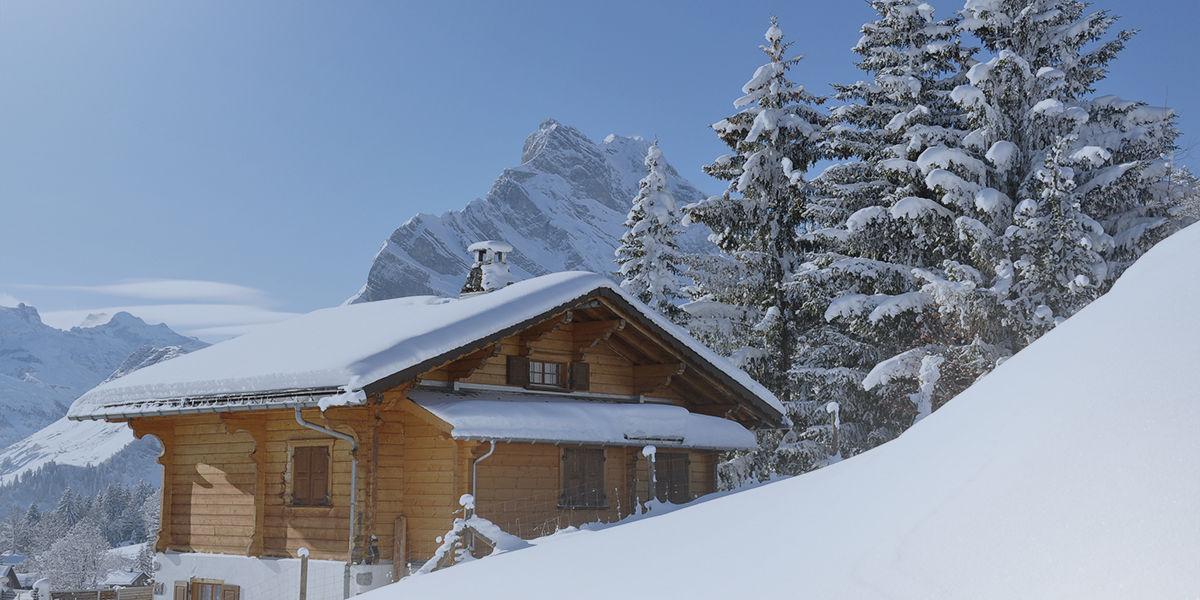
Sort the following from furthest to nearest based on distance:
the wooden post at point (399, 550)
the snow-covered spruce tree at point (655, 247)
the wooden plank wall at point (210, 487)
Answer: the snow-covered spruce tree at point (655, 247) < the wooden plank wall at point (210, 487) < the wooden post at point (399, 550)

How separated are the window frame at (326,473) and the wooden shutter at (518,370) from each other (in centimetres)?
332

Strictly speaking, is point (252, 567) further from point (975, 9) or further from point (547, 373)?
point (975, 9)

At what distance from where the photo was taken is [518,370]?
55.0 feet

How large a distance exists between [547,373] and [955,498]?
1321 centimetres

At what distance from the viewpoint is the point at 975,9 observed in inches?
950

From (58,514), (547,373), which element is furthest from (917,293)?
(58,514)

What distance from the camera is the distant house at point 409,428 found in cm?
1427

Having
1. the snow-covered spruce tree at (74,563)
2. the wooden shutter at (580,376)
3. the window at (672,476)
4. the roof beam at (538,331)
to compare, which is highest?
the roof beam at (538,331)

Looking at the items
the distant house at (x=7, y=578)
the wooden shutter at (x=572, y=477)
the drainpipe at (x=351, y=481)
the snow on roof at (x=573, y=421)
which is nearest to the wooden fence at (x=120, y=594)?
the drainpipe at (x=351, y=481)

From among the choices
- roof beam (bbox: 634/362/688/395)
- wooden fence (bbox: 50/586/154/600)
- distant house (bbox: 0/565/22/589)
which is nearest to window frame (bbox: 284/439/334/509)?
roof beam (bbox: 634/362/688/395)

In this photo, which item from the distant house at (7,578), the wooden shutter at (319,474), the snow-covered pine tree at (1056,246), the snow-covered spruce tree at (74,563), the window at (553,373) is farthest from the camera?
the snow-covered spruce tree at (74,563)

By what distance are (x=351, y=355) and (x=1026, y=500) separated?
1138 cm

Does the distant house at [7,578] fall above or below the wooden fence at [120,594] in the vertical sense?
below

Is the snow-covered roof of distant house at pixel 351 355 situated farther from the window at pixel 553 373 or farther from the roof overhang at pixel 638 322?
the window at pixel 553 373
